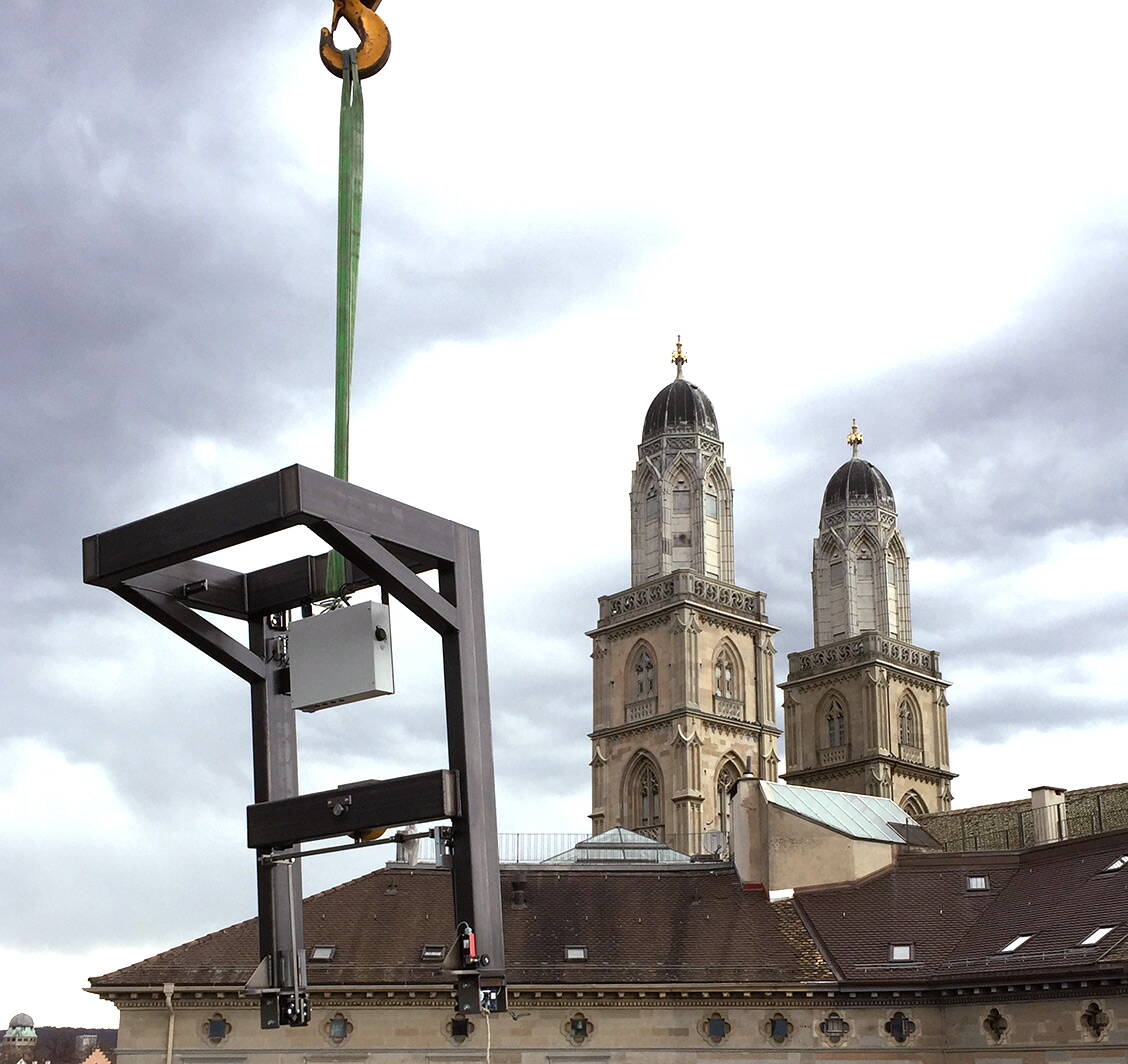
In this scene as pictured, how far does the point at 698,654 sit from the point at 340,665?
71566mm

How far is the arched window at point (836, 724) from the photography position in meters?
93.4

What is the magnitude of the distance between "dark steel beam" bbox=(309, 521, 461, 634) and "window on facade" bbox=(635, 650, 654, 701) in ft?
239

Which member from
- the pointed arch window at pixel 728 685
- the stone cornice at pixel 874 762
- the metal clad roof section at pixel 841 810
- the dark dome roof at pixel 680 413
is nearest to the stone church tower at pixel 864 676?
the stone cornice at pixel 874 762

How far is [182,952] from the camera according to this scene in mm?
41312

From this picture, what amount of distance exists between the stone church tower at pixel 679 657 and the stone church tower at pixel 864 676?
29.0 feet

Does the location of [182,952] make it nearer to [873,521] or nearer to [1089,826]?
[1089,826]

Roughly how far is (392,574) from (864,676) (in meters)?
84.3

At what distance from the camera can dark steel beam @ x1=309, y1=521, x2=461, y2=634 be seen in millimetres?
10211

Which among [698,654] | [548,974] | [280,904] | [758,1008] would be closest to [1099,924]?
[758,1008]

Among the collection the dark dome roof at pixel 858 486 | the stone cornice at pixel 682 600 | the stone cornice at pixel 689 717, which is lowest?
the stone cornice at pixel 689 717

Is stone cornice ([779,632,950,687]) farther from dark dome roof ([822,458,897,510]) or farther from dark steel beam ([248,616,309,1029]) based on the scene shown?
dark steel beam ([248,616,309,1029])

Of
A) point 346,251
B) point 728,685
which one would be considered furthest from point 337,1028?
point 728,685

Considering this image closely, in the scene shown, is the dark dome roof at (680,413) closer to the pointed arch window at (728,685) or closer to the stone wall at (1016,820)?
the pointed arch window at (728,685)

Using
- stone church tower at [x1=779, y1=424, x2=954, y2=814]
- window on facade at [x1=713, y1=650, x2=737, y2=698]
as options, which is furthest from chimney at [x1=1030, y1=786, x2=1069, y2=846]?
stone church tower at [x1=779, y1=424, x2=954, y2=814]
